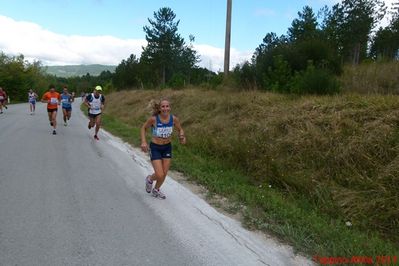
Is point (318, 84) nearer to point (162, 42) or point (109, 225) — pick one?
point (109, 225)

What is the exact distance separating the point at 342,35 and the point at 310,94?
102 ft

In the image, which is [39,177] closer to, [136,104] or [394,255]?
[394,255]

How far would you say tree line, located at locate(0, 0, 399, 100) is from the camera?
14.4m

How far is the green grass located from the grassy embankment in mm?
13

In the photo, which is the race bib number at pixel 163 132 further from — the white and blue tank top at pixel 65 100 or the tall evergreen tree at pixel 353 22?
the tall evergreen tree at pixel 353 22

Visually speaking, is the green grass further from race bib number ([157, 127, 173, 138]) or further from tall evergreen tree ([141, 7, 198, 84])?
tall evergreen tree ([141, 7, 198, 84])

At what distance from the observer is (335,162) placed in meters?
7.26

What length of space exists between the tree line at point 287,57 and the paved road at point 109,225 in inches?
287

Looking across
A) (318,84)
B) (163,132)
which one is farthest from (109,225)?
(318,84)

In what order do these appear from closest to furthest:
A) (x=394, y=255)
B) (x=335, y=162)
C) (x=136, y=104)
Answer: (x=394, y=255), (x=335, y=162), (x=136, y=104)

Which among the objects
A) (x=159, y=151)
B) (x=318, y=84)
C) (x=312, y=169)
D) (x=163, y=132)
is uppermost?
(x=318, y=84)

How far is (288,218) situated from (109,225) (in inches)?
98.3

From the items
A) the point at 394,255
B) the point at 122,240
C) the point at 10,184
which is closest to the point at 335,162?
the point at 394,255

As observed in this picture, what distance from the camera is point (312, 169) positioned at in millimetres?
7539
